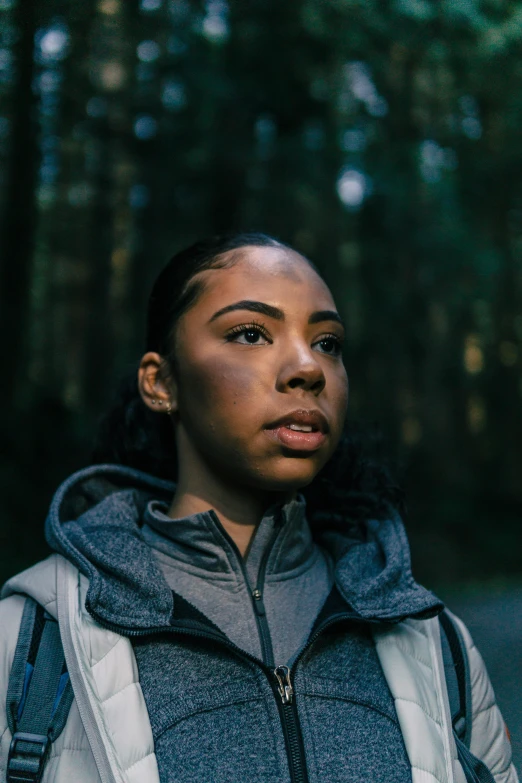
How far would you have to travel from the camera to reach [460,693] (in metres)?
2.21

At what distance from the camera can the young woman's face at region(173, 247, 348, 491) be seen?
2176 mm

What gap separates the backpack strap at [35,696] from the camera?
1.80 meters

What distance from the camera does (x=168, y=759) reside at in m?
1.84

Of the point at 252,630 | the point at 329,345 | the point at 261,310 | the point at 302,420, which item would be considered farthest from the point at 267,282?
the point at 252,630

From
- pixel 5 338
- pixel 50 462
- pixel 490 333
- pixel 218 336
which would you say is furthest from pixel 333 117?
pixel 218 336

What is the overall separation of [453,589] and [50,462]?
209 inches

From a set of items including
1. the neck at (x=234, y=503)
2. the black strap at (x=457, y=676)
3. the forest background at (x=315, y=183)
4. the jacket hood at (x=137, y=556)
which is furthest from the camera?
the forest background at (x=315, y=183)

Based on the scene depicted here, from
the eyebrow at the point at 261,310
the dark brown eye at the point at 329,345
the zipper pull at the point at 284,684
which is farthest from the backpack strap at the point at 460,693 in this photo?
the eyebrow at the point at 261,310

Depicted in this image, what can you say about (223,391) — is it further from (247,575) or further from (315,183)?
(315,183)

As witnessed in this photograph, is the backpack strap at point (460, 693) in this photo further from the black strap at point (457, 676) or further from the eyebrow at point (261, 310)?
the eyebrow at point (261, 310)

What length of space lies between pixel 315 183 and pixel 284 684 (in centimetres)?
829

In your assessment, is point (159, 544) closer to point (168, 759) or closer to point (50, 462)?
point (168, 759)

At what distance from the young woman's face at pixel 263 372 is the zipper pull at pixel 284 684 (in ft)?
1.69

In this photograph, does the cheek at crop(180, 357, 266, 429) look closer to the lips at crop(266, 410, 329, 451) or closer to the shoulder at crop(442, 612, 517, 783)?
the lips at crop(266, 410, 329, 451)
